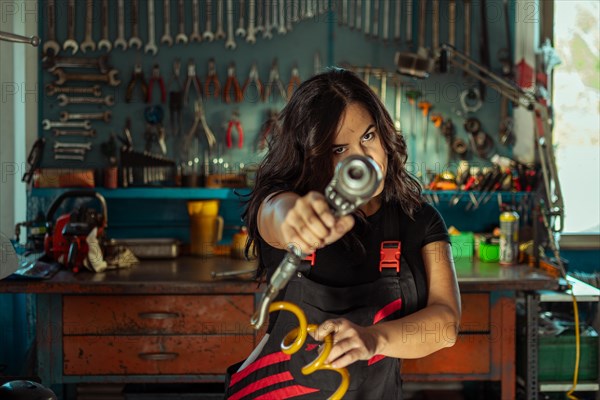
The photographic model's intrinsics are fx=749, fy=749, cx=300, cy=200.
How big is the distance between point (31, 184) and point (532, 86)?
2.20 meters

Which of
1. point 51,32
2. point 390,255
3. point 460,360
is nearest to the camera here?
point 390,255

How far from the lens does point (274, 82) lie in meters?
3.35

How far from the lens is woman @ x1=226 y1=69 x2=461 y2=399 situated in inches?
52.0

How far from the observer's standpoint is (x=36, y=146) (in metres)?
3.10

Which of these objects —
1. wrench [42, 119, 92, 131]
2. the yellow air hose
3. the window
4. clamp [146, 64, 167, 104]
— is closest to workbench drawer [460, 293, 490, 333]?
the window

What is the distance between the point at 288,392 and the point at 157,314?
1364 mm

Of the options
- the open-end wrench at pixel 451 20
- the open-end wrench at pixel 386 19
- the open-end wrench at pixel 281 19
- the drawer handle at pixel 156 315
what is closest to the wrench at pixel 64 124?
the open-end wrench at pixel 281 19

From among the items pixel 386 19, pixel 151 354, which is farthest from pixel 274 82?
pixel 151 354

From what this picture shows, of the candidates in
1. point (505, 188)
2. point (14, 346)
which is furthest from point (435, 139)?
point (14, 346)

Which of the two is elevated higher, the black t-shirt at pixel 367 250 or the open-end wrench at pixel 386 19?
the open-end wrench at pixel 386 19

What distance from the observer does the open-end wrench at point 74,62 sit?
327 cm

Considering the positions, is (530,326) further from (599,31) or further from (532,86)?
(599,31)

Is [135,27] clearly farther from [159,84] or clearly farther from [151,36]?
[159,84]

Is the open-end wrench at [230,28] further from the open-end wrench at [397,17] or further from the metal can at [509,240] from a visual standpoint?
the metal can at [509,240]
